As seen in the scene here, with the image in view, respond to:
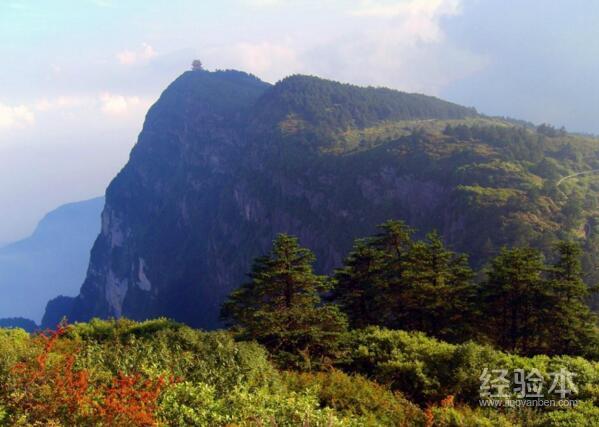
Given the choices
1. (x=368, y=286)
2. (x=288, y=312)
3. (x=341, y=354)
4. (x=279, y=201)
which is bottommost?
(x=341, y=354)

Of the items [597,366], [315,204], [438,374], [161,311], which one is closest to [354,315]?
[438,374]

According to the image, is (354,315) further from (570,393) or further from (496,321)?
(570,393)

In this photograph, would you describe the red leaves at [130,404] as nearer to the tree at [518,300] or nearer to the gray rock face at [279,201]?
the tree at [518,300]

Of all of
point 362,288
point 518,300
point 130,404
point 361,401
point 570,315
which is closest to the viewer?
point 130,404

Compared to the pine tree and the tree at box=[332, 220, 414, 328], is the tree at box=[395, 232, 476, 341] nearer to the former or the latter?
the tree at box=[332, 220, 414, 328]

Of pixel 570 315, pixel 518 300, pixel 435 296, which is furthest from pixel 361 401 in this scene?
pixel 570 315

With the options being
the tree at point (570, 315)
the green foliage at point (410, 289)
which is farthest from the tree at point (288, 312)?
the tree at point (570, 315)

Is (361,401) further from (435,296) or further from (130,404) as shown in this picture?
(435,296)
